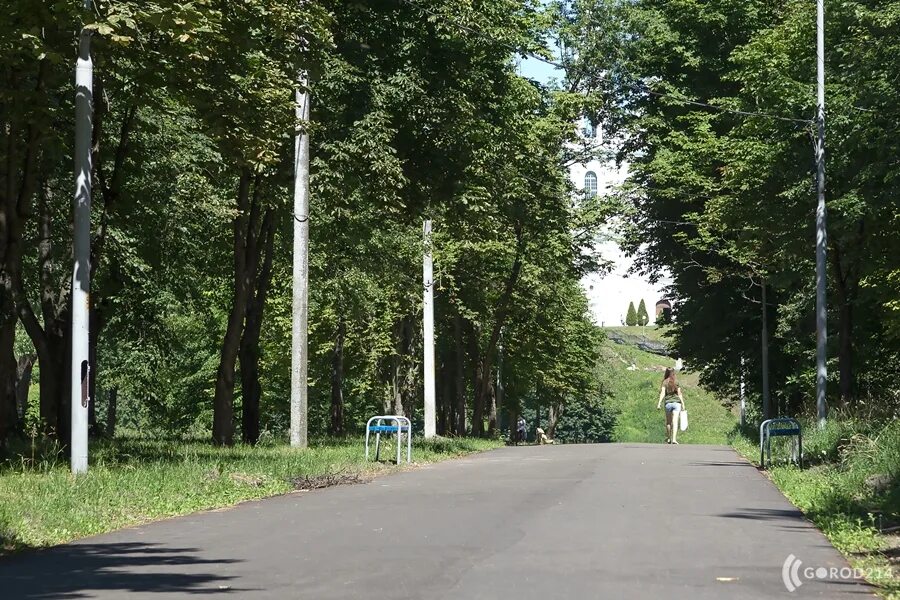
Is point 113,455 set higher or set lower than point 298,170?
lower

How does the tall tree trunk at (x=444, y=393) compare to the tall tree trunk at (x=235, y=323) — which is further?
the tall tree trunk at (x=444, y=393)

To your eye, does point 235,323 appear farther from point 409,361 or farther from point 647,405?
point 647,405

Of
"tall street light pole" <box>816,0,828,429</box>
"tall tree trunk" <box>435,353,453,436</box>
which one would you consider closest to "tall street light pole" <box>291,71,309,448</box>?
"tall street light pole" <box>816,0,828,429</box>

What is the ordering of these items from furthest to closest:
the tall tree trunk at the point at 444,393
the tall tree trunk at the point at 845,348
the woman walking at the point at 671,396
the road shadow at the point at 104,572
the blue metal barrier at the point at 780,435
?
the tall tree trunk at the point at 444,393 → the tall tree trunk at the point at 845,348 → the woman walking at the point at 671,396 → the blue metal barrier at the point at 780,435 → the road shadow at the point at 104,572

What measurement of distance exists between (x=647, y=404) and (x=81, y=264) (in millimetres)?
110369

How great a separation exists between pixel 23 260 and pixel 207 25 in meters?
14.7

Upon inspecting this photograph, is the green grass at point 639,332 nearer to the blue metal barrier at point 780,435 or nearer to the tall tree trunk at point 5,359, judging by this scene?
the blue metal barrier at point 780,435

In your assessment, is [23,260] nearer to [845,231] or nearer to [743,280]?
[845,231]

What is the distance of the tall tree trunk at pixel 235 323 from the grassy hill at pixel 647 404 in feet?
247

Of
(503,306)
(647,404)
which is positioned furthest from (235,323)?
(647,404)

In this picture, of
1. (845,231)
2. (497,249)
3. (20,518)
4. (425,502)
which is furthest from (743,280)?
(20,518)

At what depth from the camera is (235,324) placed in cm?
2678

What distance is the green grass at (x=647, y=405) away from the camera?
10756 cm

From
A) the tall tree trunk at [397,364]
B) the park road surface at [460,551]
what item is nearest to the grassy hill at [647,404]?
the tall tree trunk at [397,364]
